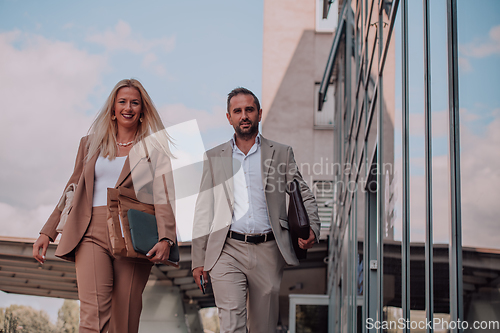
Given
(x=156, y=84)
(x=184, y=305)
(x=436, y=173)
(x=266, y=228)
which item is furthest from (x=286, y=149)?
(x=156, y=84)

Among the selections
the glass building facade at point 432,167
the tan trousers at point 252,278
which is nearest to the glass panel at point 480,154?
the glass building facade at point 432,167

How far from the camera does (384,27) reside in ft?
21.6

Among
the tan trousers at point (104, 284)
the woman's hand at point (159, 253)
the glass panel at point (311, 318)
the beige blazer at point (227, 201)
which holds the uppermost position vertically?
the beige blazer at point (227, 201)

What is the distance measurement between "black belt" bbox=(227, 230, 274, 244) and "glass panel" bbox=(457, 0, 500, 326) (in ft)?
6.32

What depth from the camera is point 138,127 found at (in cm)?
518

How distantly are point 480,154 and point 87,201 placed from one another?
2.79m

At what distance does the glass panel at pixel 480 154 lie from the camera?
299 cm

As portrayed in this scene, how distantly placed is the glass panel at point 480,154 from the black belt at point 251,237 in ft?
6.32

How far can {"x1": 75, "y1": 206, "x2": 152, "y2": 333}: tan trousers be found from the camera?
450 cm

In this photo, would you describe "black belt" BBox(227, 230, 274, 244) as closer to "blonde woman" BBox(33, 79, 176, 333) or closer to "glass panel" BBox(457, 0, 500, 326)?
"blonde woman" BBox(33, 79, 176, 333)

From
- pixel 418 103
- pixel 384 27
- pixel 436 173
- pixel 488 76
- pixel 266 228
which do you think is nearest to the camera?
pixel 488 76

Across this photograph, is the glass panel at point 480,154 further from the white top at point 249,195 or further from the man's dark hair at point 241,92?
the man's dark hair at point 241,92

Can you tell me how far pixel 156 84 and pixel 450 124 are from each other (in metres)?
16.0

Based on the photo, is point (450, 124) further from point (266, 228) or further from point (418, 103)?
point (266, 228)
